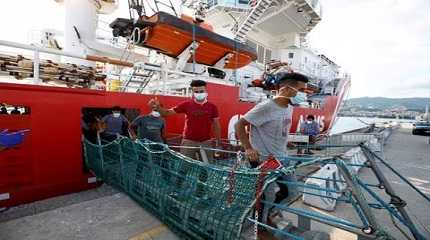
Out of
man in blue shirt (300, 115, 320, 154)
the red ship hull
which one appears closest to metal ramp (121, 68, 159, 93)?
the red ship hull

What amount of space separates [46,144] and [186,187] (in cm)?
269

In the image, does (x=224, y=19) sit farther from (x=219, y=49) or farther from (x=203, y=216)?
(x=203, y=216)

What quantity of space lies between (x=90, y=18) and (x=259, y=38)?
10565 mm

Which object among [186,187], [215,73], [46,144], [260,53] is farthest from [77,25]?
[260,53]

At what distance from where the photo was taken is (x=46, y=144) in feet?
14.4

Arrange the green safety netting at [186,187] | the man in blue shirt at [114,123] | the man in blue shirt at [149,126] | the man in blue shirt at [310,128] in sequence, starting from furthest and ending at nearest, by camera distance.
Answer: the man in blue shirt at [310,128], the man in blue shirt at [114,123], the man in blue shirt at [149,126], the green safety netting at [186,187]

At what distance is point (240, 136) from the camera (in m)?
2.87

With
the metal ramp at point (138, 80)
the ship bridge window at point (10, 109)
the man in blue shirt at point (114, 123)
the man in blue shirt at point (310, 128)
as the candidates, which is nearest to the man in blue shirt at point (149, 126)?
the man in blue shirt at point (114, 123)

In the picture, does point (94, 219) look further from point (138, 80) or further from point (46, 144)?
point (138, 80)

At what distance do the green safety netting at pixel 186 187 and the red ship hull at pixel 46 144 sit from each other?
72 centimetres

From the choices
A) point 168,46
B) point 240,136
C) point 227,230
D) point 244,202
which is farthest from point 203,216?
point 168,46

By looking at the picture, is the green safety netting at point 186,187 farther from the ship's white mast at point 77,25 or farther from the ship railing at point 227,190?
the ship's white mast at point 77,25

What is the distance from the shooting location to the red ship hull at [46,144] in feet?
13.2

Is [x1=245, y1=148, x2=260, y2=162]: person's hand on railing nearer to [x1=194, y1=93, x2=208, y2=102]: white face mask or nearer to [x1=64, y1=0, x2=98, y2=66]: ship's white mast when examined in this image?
[x1=194, y1=93, x2=208, y2=102]: white face mask
